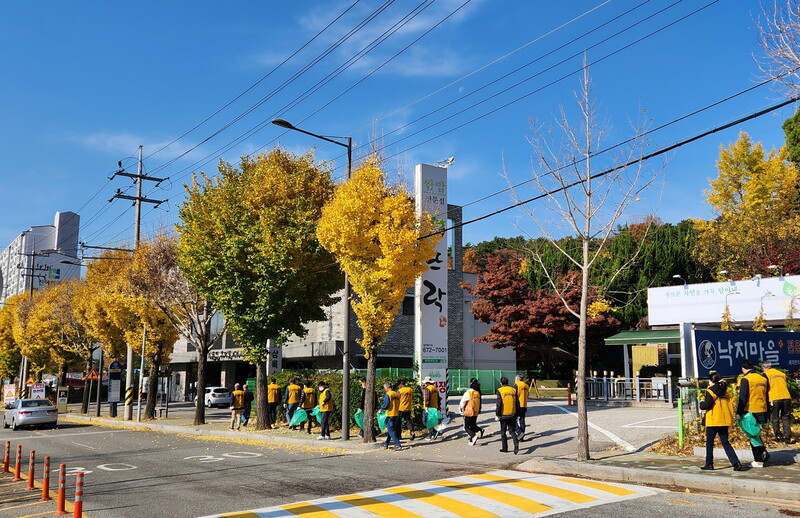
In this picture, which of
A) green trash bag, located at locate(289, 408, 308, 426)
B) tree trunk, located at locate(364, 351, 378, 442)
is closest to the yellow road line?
tree trunk, located at locate(364, 351, 378, 442)

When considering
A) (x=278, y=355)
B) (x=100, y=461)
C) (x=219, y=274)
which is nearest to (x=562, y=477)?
(x=100, y=461)

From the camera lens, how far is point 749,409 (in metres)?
11.5

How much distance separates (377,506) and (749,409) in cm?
695

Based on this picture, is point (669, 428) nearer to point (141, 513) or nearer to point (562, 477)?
point (562, 477)

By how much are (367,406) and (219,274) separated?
805 cm

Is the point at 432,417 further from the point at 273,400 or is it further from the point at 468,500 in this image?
the point at 468,500

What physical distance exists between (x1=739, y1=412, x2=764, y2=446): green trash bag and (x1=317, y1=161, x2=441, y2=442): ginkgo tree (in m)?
9.33

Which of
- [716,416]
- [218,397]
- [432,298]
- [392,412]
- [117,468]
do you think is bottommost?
[218,397]

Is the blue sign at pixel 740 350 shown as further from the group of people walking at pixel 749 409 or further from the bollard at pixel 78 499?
the bollard at pixel 78 499

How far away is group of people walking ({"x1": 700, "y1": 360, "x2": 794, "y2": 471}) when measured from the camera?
36.2ft

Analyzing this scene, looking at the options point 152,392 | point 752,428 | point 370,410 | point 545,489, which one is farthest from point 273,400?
point 752,428

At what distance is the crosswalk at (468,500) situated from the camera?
8.59 m

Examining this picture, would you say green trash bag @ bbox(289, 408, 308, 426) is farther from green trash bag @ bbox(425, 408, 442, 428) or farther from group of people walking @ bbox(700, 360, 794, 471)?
group of people walking @ bbox(700, 360, 794, 471)

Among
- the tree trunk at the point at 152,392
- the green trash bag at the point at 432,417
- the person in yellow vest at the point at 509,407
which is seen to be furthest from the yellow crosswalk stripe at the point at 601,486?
the tree trunk at the point at 152,392
